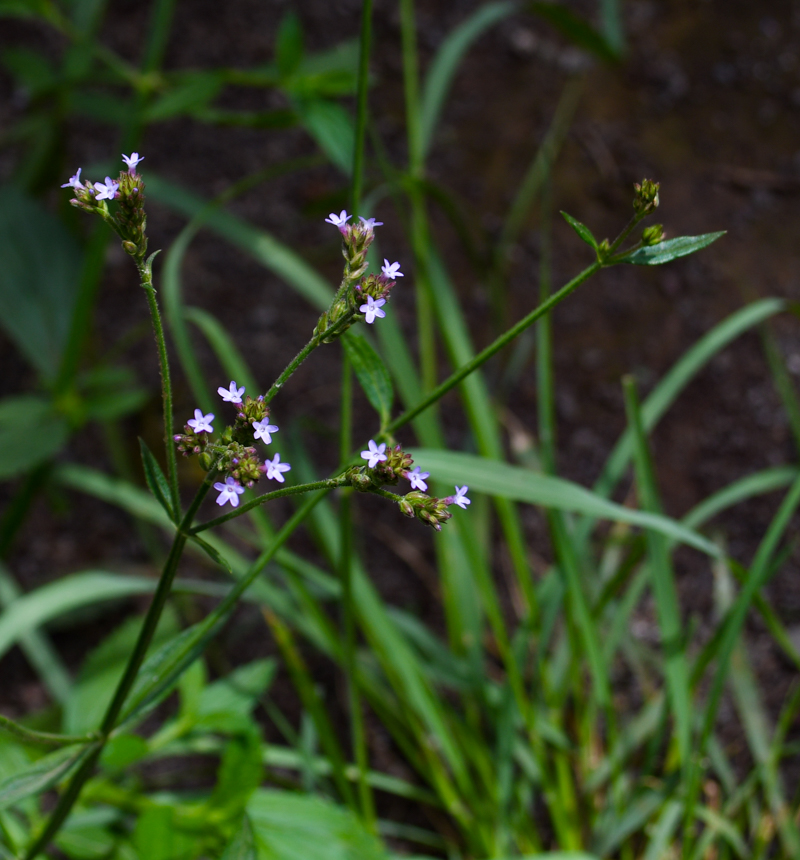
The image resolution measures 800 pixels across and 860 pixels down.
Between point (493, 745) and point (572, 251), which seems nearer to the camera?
point (493, 745)

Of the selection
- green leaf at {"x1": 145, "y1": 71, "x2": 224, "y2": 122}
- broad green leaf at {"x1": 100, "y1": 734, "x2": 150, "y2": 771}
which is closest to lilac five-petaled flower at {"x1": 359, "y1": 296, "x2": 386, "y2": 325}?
broad green leaf at {"x1": 100, "y1": 734, "x2": 150, "y2": 771}

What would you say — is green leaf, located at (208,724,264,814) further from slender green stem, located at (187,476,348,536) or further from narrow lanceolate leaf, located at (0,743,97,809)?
slender green stem, located at (187,476,348,536)

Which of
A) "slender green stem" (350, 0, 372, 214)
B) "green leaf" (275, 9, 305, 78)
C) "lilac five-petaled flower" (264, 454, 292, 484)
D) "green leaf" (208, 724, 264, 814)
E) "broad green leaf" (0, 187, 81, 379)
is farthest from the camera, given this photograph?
"broad green leaf" (0, 187, 81, 379)

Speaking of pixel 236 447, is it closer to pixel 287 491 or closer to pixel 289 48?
pixel 287 491

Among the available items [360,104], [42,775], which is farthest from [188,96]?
[42,775]

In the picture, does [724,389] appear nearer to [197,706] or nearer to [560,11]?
[560,11]

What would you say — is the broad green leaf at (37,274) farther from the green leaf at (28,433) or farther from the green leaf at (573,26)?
the green leaf at (573,26)

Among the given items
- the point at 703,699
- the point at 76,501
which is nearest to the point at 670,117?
the point at 703,699

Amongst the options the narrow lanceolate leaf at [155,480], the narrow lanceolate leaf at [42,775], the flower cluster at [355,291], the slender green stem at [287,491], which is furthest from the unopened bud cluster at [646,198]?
the narrow lanceolate leaf at [42,775]
